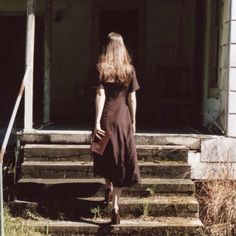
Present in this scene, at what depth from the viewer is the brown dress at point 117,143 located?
17.7 ft

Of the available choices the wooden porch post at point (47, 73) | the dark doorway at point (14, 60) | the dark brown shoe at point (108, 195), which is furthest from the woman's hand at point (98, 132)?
the dark doorway at point (14, 60)

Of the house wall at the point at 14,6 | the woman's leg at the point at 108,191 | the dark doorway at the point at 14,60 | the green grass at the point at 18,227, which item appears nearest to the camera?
the green grass at the point at 18,227

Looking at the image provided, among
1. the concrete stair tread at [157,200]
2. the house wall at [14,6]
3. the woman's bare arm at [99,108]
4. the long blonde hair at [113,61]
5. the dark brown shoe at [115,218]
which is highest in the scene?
the house wall at [14,6]

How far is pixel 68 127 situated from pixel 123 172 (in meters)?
2.74

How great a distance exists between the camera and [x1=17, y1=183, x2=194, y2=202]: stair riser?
19.6 ft

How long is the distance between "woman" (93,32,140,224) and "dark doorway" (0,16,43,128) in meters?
5.38

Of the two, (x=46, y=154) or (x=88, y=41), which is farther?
(x=88, y=41)

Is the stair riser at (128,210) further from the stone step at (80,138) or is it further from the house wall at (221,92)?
the house wall at (221,92)

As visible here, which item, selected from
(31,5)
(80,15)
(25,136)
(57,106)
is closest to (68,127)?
(25,136)

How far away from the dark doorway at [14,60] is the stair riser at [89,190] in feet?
15.5

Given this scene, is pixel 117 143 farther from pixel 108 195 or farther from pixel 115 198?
pixel 108 195

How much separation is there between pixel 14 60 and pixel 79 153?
525cm

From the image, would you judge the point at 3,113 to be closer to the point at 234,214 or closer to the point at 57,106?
the point at 57,106

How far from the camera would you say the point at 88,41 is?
34.2 feet
